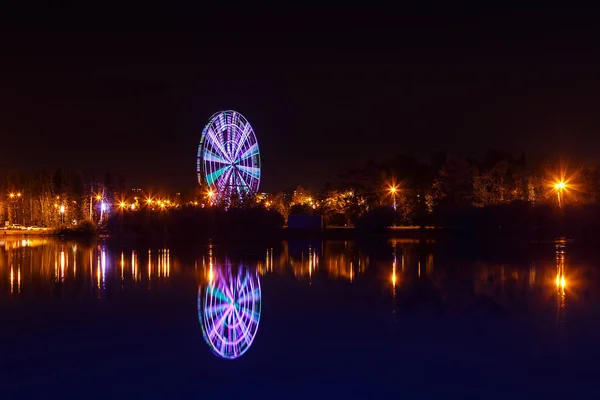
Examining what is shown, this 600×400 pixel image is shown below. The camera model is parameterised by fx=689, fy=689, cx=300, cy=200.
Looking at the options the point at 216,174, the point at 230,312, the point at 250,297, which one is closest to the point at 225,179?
the point at 216,174

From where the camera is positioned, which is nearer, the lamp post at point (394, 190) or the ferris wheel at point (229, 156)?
the ferris wheel at point (229, 156)

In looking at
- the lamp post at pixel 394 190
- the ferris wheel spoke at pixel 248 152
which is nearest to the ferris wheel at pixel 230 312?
the ferris wheel spoke at pixel 248 152

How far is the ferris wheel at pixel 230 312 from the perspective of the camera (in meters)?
12.4

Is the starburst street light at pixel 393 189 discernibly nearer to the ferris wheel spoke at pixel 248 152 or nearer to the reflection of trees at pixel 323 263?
the ferris wheel spoke at pixel 248 152

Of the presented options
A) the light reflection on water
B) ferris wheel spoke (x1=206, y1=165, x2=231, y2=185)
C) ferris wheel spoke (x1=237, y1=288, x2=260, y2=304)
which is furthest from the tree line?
ferris wheel spoke (x1=237, y1=288, x2=260, y2=304)

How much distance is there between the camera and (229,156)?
53.2 metres

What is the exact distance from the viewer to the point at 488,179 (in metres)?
61.8

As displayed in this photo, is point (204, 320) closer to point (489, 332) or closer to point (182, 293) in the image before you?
point (182, 293)

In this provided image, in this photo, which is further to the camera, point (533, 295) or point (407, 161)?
point (407, 161)

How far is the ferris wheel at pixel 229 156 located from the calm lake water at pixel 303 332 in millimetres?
27742

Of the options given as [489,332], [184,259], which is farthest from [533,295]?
[184,259]

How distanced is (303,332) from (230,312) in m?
2.50

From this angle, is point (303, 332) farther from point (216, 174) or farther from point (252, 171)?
point (252, 171)

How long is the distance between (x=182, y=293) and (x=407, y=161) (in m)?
64.4
